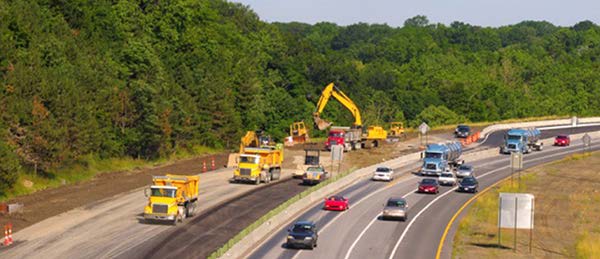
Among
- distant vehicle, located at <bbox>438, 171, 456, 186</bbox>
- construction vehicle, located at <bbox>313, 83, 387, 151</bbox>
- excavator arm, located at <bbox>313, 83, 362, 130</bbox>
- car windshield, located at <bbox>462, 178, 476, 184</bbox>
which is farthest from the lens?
excavator arm, located at <bbox>313, 83, 362, 130</bbox>

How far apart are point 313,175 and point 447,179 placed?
45.4ft

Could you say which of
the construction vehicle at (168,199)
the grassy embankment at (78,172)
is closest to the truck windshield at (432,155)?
the grassy embankment at (78,172)

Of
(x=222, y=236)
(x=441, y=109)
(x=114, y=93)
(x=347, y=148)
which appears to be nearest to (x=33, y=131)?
(x=114, y=93)

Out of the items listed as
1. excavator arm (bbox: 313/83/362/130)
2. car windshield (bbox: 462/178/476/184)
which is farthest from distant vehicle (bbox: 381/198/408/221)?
excavator arm (bbox: 313/83/362/130)

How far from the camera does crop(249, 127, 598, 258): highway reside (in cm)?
5394

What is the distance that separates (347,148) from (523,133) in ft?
81.9

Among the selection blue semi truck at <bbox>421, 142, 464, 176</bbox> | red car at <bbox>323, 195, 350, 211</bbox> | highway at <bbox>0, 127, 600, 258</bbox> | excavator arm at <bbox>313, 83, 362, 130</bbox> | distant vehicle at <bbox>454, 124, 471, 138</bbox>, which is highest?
excavator arm at <bbox>313, 83, 362, 130</bbox>

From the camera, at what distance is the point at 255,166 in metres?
83.8

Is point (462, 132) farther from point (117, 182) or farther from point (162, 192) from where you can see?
point (162, 192)

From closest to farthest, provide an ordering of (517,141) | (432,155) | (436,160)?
(436,160)
(432,155)
(517,141)

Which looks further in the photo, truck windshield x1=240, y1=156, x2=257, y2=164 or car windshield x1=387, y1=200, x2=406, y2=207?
truck windshield x1=240, y1=156, x2=257, y2=164

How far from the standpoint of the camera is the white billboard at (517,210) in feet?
170

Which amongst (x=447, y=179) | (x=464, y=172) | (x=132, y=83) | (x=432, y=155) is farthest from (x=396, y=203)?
(x=132, y=83)

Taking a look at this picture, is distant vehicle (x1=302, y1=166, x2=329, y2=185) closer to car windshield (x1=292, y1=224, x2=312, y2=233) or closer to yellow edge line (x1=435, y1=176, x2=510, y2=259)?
yellow edge line (x1=435, y1=176, x2=510, y2=259)
